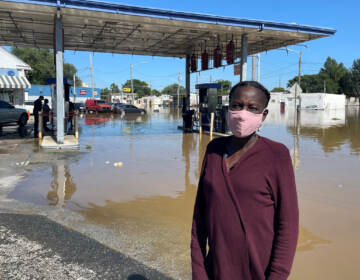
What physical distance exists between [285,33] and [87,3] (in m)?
8.66

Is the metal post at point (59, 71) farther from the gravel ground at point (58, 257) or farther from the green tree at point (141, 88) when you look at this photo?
the green tree at point (141, 88)

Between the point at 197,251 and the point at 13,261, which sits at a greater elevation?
the point at 197,251

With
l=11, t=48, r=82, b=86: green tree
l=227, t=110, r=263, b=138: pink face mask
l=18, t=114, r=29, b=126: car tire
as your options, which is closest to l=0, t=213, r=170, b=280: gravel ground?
l=227, t=110, r=263, b=138: pink face mask

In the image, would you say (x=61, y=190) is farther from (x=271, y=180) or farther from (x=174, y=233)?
(x=271, y=180)

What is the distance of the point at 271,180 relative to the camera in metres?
1.83

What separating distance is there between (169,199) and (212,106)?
1179cm

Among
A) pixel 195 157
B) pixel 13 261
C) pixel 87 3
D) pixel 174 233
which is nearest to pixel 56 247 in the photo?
pixel 13 261

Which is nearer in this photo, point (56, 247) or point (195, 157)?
point (56, 247)

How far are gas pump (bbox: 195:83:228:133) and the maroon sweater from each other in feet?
50.9

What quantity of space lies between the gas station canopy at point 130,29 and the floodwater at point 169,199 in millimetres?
5105

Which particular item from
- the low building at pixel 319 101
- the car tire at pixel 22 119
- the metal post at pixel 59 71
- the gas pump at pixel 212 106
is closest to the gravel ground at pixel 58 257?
the metal post at pixel 59 71

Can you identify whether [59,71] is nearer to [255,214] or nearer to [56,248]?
[56,248]

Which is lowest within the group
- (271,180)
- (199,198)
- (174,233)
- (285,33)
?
(174,233)

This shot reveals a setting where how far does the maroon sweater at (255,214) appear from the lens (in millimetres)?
1845
